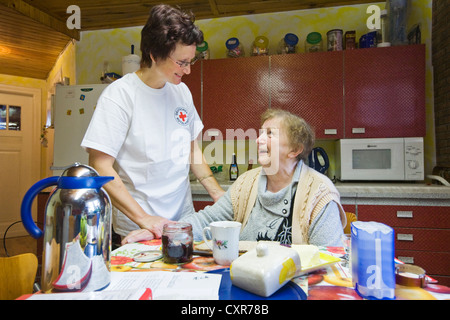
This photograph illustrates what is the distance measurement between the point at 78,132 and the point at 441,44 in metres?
3.49

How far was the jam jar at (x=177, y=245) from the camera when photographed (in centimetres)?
88

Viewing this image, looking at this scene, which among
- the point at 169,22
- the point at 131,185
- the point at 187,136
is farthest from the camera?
the point at 187,136

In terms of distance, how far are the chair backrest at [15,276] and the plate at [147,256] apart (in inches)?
11.6

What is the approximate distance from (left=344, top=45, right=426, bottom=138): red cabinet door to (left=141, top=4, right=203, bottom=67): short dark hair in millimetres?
1895

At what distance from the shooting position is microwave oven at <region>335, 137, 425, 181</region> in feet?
8.70

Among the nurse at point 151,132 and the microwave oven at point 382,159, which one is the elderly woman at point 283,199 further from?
the microwave oven at point 382,159

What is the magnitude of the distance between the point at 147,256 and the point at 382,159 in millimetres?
2403

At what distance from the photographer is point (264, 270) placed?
656 millimetres

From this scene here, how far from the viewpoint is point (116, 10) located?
3.28 meters

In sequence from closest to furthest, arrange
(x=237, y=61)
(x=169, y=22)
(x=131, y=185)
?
(x=169, y=22) → (x=131, y=185) → (x=237, y=61)

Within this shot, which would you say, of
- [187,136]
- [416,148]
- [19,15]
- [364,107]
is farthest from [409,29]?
[19,15]

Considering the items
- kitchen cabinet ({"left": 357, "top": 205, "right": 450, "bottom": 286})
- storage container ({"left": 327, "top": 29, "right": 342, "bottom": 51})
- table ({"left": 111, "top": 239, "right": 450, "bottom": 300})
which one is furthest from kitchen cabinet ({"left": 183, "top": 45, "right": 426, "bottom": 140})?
table ({"left": 111, "top": 239, "right": 450, "bottom": 300})

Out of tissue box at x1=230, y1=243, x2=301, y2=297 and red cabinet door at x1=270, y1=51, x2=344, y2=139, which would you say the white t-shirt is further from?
red cabinet door at x1=270, y1=51, x2=344, y2=139
